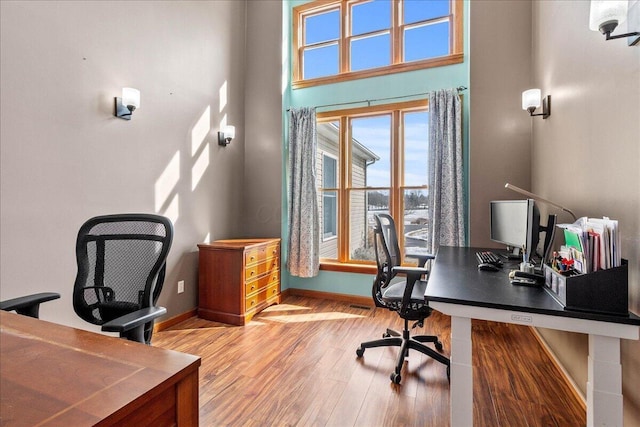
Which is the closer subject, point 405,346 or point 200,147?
point 405,346

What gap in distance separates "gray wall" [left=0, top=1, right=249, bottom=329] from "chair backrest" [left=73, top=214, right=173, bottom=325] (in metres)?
0.86

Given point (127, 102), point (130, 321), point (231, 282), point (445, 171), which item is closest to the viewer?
point (130, 321)

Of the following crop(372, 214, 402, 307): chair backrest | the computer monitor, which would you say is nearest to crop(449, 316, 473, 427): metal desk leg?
the computer monitor

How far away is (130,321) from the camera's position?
3.71 feet

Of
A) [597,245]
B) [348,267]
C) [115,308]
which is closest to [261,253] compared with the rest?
[348,267]

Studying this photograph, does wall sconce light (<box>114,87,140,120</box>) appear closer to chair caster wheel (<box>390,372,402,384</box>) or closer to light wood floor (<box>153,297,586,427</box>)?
light wood floor (<box>153,297,586,427</box>)

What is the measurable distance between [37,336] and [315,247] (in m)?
3.01

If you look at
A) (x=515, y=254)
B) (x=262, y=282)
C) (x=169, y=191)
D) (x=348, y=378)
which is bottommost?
(x=348, y=378)

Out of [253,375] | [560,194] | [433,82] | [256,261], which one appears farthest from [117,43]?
[560,194]

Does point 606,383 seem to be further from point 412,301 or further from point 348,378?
point 348,378

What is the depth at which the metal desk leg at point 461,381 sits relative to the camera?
132 centimetres

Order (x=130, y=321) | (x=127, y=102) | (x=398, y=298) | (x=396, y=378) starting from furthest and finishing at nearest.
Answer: (x=127, y=102) < (x=398, y=298) < (x=396, y=378) < (x=130, y=321)

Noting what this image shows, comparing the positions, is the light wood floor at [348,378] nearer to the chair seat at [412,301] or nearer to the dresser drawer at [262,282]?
the dresser drawer at [262,282]

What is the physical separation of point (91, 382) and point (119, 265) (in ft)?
3.05
